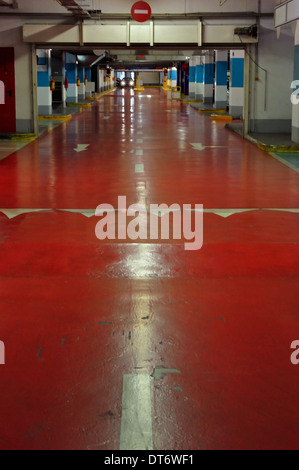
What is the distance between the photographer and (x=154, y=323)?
4.60 meters

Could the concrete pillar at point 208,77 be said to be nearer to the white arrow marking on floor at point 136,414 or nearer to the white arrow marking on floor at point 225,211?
the white arrow marking on floor at point 225,211

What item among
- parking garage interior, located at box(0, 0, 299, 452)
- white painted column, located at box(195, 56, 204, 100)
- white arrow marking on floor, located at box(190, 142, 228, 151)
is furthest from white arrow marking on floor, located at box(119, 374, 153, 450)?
white painted column, located at box(195, 56, 204, 100)

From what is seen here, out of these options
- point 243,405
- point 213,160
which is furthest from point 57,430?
point 213,160

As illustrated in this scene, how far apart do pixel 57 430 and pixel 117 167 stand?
31.5 ft

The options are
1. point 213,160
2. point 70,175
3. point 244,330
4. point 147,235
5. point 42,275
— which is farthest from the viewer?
point 213,160

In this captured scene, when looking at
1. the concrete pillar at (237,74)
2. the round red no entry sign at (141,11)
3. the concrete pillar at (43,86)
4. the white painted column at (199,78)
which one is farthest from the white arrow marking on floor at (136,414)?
the white painted column at (199,78)

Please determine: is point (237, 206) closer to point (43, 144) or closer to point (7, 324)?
point (7, 324)

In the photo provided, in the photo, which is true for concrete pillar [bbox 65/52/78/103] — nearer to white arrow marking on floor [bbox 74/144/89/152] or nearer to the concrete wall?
the concrete wall

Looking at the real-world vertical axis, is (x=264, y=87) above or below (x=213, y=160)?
above

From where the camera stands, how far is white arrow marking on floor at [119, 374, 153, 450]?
3.07 meters

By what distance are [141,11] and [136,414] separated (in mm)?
14124

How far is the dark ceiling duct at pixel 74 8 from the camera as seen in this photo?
14920 millimetres

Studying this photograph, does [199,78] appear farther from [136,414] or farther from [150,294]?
[136,414]

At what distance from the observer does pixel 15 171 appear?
11.8m
